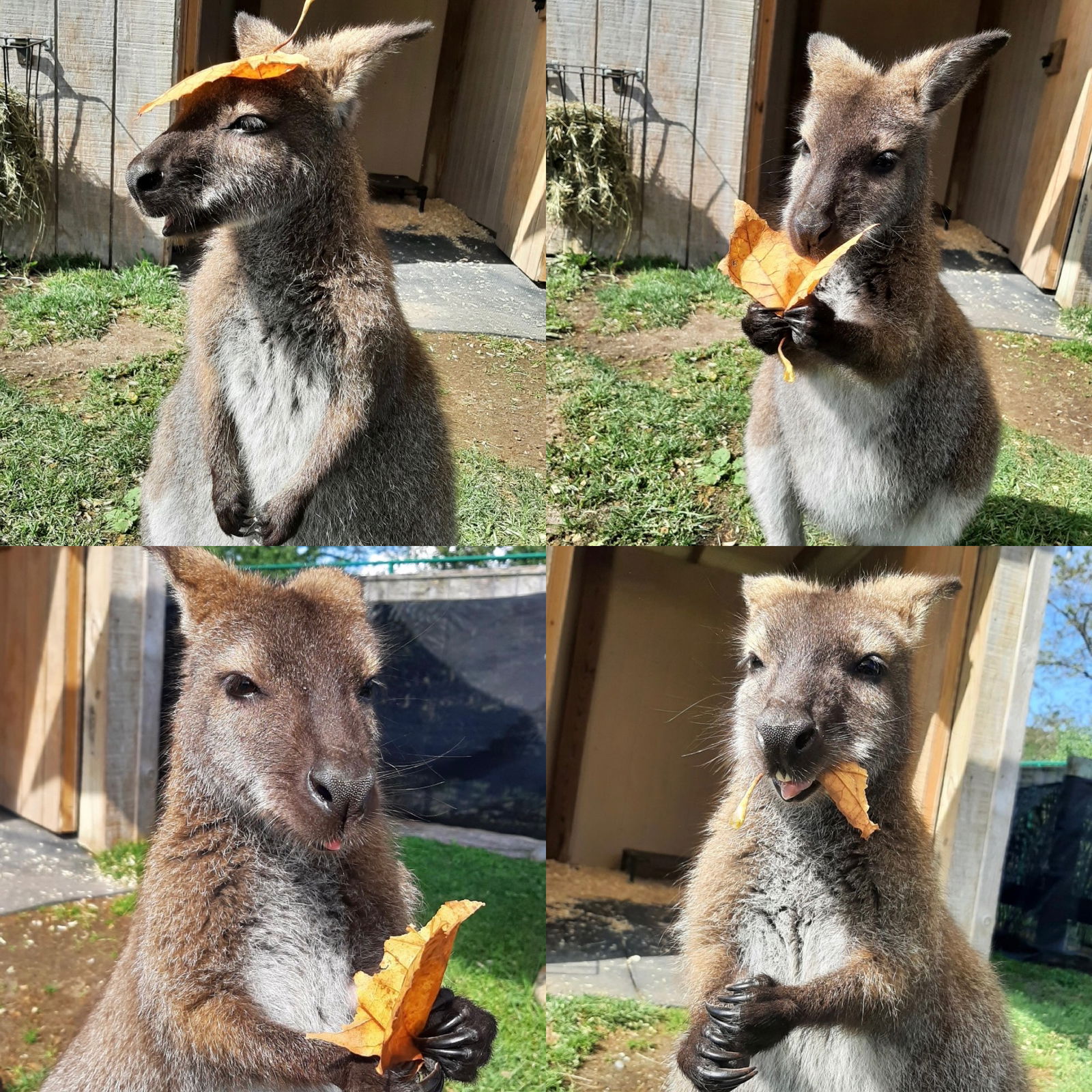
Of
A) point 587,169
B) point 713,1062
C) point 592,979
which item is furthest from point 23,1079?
point 587,169

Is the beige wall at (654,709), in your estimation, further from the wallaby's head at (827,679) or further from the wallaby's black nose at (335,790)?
the wallaby's black nose at (335,790)

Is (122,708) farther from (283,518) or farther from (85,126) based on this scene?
(85,126)

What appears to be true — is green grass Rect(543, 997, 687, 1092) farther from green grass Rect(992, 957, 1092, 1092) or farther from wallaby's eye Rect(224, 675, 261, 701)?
wallaby's eye Rect(224, 675, 261, 701)

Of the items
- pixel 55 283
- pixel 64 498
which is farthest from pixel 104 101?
pixel 64 498

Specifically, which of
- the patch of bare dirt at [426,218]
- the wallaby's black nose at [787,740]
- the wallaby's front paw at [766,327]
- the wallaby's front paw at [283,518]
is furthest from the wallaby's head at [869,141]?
the wallaby's front paw at [283,518]

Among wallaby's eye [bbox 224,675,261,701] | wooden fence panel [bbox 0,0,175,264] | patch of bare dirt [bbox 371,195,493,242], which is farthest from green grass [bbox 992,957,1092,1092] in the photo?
wooden fence panel [bbox 0,0,175,264]

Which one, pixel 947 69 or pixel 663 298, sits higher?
pixel 947 69
